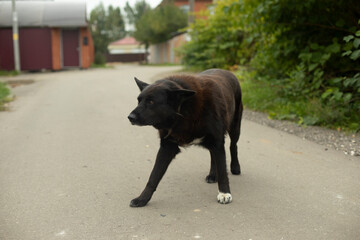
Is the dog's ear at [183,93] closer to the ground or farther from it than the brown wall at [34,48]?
closer to the ground

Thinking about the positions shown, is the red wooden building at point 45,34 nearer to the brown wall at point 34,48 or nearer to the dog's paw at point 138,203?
the brown wall at point 34,48

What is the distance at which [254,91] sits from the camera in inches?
392

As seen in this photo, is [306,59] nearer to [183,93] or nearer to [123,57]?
[183,93]

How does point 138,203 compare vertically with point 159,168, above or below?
below

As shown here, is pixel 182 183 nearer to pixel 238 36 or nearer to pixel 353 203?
pixel 353 203

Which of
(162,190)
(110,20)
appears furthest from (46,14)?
(110,20)

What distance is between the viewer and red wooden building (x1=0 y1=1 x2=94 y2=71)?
25.1 meters

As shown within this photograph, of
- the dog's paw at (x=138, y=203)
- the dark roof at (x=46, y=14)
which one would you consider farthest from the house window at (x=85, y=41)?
the dog's paw at (x=138, y=203)

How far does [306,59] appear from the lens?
7988mm

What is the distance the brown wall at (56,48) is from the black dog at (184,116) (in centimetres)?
2349

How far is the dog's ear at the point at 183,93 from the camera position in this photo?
349cm

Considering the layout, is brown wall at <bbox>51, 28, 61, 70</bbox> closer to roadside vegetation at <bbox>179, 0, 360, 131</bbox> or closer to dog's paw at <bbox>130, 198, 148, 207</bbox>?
roadside vegetation at <bbox>179, 0, 360, 131</bbox>

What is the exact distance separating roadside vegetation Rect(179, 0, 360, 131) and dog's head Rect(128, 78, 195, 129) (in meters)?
3.75

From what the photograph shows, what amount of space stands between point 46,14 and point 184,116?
24678 mm
